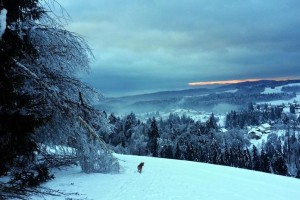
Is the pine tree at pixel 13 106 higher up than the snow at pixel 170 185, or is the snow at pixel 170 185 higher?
the pine tree at pixel 13 106

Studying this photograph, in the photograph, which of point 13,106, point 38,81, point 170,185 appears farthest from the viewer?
point 170,185

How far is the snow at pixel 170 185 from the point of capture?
13.3 meters

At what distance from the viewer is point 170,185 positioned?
50.6ft

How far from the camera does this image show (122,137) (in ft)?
275

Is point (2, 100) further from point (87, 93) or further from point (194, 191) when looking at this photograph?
point (194, 191)

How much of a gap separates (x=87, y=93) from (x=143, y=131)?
96.1m

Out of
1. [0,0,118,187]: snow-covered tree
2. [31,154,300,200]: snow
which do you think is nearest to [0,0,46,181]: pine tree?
[0,0,118,187]: snow-covered tree

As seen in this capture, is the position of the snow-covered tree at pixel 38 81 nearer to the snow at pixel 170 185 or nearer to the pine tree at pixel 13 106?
the pine tree at pixel 13 106

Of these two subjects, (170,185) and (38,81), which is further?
(170,185)

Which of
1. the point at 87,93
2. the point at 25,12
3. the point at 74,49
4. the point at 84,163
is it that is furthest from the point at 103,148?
the point at 25,12

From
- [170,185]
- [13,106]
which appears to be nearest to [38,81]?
[13,106]

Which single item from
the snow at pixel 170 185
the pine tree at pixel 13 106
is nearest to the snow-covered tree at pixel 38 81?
the pine tree at pixel 13 106

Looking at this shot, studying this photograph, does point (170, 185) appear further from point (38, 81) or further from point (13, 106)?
point (13, 106)

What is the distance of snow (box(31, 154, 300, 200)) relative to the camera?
522 inches
